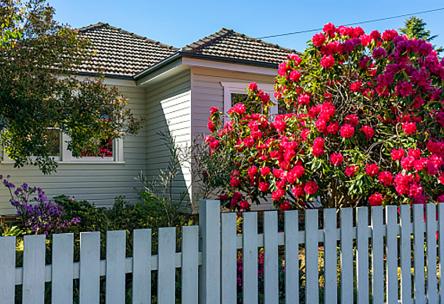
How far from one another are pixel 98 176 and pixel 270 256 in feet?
27.6

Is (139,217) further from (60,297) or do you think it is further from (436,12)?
(436,12)

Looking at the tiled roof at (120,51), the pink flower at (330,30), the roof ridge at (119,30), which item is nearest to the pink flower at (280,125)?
the pink flower at (330,30)

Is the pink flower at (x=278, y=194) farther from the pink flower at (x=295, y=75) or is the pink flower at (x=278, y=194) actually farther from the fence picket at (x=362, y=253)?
the fence picket at (x=362, y=253)

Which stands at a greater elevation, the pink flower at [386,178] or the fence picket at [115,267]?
the pink flower at [386,178]

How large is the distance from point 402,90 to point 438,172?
3.15 ft

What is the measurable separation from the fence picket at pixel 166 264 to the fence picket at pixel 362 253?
1.40m

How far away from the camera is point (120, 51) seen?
1197cm

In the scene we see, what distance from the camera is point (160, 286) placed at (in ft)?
8.42

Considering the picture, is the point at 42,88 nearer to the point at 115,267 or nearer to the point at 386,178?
the point at 115,267

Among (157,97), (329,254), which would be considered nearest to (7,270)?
(329,254)

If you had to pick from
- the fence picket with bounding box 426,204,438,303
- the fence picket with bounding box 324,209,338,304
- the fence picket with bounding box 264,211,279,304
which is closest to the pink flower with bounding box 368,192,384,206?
the fence picket with bounding box 426,204,438,303

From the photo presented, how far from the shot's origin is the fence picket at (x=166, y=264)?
2.56 m

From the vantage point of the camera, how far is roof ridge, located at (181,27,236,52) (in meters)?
9.45

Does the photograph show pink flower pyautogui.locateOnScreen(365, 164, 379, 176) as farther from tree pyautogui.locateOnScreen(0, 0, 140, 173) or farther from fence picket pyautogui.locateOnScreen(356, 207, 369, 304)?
tree pyautogui.locateOnScreen(0, 0, 140, 173)
